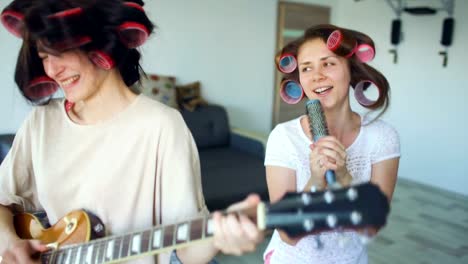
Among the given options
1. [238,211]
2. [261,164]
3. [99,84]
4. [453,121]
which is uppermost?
[99,84]

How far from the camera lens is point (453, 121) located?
4.54 m


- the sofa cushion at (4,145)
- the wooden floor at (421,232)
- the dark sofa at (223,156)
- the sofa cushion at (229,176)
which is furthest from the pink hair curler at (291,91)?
the sofa cushion at (4,145)

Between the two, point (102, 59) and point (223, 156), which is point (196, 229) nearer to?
Result: point (102, 59)

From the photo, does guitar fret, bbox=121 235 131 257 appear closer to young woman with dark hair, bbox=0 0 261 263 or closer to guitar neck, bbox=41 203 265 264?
guitar neck, bbox=41 203 265 264

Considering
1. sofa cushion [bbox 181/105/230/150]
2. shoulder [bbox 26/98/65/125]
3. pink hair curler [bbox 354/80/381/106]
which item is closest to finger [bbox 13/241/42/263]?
shoulder [bbox 26/98/65/125]

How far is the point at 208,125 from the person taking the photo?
173 inches

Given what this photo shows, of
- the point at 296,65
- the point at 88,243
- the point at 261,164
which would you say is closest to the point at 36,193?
the point at 88,243

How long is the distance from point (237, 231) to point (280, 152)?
49 centimetres

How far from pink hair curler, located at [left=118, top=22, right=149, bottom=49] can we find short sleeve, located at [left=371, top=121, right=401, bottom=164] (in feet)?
2.42

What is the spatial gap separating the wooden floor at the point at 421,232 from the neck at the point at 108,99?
81.8 inches

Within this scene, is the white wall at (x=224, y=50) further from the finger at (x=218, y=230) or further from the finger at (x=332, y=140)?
the finger at (x=218, y=230)

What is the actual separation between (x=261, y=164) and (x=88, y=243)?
287 cm

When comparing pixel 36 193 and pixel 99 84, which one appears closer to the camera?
pixel 99 84

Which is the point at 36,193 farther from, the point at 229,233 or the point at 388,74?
the point at 388,74
